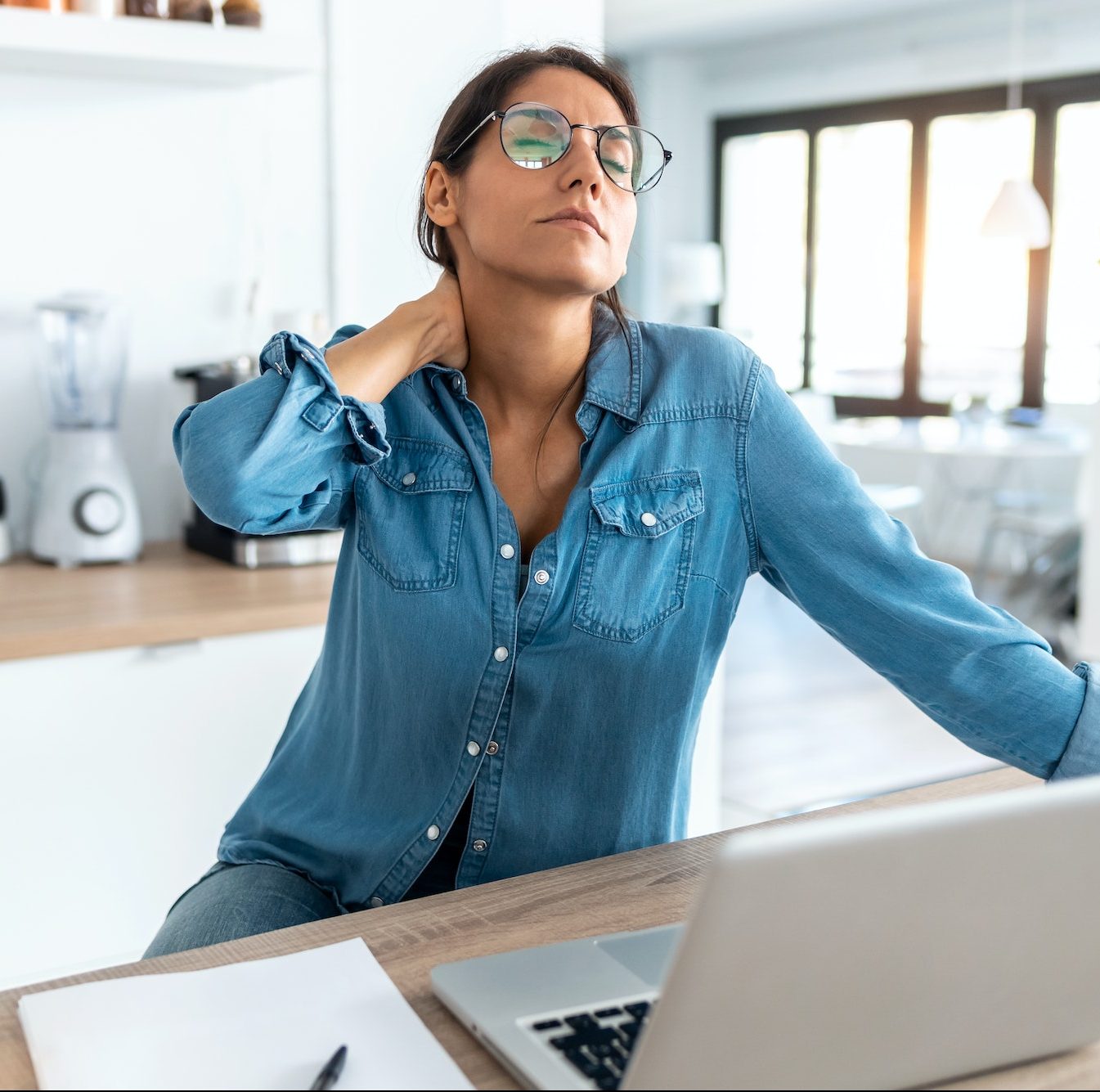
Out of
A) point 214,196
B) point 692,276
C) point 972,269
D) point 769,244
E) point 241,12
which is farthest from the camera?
point 769,244

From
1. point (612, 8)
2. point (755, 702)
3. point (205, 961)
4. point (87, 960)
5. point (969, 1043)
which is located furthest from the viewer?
point (612, 8)

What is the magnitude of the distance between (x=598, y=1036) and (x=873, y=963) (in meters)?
0.19

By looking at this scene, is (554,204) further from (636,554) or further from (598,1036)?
(598,1036)

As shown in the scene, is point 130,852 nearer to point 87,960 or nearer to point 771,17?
point 87,960

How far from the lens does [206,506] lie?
1.31 metres

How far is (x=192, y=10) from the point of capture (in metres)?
2.19

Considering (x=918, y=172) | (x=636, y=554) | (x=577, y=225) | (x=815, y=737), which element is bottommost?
(x=815, y=737)

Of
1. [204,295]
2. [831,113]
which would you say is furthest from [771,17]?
[204,295]

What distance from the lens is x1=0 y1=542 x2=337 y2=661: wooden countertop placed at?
1.90 metres

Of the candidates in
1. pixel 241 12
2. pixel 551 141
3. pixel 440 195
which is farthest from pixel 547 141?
pixel 241 12

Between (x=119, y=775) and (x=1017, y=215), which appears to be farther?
(x=1017, y=215)

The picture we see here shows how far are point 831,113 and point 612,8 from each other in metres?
1.53

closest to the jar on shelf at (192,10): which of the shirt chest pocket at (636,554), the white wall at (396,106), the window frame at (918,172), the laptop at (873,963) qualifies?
the white wall at (396,106)

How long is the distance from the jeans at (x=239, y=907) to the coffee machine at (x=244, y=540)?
0.98 meters
